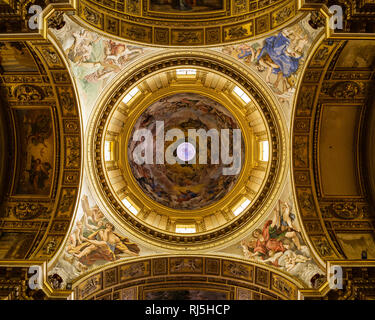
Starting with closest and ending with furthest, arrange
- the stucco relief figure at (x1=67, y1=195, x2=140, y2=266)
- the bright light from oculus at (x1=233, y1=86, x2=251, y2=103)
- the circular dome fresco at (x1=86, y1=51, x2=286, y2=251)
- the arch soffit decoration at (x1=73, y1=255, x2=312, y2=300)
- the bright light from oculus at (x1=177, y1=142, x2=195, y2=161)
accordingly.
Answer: the stucco relief figure at (x1=67, y1=195, x2=140, y2=266) → the arch soffit decoration at (x1=73, y1=255, x2=312, y2=300) → the circular dome fresco at (x1=86, y1=51, x2=286, y2=251) → the bright light from oculus at (x1=233, y1=86, x2=251, y2=103) → the bright light from oculus at (x1=177, y1=142, x2=195, y2=161)

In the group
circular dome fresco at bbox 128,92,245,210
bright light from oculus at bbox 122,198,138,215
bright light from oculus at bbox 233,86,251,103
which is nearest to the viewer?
bright light from oculus at bbox 233,86,251,103

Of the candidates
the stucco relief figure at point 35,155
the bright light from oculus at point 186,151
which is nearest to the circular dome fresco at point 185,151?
the bright light from oculus at point 186,151

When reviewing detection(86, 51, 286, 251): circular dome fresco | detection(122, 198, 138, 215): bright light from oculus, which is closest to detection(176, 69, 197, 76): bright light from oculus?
detection(86, 51, 286, 251): circular dome fresco

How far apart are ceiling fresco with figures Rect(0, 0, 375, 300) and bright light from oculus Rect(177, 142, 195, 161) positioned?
213 inches

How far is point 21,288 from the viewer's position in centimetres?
1245

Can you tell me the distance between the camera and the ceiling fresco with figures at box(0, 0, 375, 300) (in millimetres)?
14867

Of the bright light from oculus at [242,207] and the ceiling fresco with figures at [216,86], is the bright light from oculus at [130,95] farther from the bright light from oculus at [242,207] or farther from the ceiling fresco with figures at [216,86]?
the bright light from oculus at [242,207]

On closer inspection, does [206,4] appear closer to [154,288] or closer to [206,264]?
[206,264]

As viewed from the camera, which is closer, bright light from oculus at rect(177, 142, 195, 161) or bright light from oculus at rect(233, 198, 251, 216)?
bright light from oculus at rect(233, 198, 251, 216)

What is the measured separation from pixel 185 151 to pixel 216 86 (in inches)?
222

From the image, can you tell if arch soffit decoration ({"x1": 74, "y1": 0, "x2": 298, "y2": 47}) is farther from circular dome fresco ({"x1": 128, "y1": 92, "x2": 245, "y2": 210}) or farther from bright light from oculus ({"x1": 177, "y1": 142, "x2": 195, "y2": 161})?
bright light from oculus ({"x1": 177, "y1": 142, "x2": 195, "y2": 161})

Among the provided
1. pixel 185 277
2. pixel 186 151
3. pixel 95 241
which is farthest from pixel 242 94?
pixel 95 241

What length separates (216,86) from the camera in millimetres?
18422
